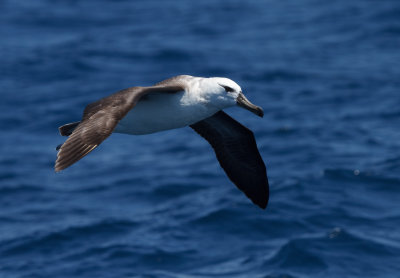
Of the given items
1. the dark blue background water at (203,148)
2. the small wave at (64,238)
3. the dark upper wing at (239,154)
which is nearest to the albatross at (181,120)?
the dark upper wing at (239,154)

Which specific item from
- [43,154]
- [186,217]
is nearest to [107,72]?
[43,154]

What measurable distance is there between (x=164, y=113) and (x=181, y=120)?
23 cm

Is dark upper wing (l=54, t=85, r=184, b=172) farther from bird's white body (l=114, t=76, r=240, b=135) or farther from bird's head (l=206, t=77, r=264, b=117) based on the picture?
bird's head (l=206, t=77, r=264, b=117)

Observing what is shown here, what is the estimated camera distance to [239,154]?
Answer: 11.6 meters

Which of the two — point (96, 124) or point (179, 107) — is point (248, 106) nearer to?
point (179, 107)

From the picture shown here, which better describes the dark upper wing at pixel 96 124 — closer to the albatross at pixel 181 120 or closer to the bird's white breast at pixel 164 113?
the albatross at pixel 181 120

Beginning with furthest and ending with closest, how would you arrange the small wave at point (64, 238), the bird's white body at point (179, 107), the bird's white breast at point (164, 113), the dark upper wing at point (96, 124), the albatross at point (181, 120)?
the small wave at point (64, 238) < the bird's white breast at point (164, 113) < the bird's white body at point (179, 107) < the albatross at point (181, 120) < the dark upper wing at point (96, 124)

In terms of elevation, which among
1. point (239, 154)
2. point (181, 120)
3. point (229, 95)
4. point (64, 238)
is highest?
point (229, 95)

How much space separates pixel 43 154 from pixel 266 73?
6.81m

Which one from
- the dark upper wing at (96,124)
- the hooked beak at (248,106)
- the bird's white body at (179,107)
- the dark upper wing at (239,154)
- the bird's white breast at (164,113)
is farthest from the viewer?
the dark upper wing at (239,154)

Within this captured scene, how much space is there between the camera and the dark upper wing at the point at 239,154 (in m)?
11.4

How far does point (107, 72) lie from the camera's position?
22.7 metres

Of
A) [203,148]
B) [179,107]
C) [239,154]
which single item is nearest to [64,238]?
[239,154]

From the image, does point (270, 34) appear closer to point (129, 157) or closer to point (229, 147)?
point (129, 157)
